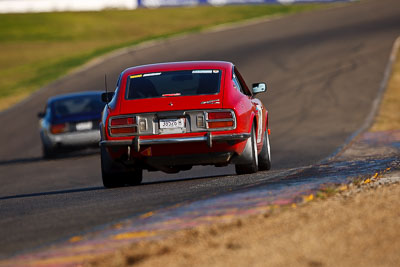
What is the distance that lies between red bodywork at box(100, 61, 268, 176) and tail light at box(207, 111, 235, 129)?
12 mm

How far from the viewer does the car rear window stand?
10875mm

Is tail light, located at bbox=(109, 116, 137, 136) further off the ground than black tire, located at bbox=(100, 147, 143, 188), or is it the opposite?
tail light, located at bbox=(109, 116, 137, 136)

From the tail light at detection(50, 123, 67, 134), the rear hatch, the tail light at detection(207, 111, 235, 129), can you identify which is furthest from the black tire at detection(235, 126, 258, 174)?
the tail light at detection(50, 123, 67, 134)

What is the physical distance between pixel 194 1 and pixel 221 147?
5038 cm

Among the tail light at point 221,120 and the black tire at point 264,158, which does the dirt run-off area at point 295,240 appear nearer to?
the tail light at point 221,120

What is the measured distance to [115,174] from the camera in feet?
36.6

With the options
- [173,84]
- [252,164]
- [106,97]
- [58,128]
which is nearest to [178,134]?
[173,84]

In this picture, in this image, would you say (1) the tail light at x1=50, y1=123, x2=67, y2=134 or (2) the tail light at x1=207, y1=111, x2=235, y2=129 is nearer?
(2) the tail light at x1=207, y1=111, x2=235, y2=129

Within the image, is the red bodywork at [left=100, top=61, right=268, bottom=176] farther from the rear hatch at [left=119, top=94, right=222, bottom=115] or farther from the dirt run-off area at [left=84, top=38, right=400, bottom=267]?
the dirt run-off area at [left=84, top=38, right=400, bottom=267]

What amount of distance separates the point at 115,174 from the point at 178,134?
3.98ft

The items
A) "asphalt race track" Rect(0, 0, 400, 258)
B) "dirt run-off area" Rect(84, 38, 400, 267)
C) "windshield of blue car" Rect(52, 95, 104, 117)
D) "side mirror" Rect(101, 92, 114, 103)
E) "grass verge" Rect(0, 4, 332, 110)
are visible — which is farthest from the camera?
"grass verge" Rect(0, 4, 332, 110)

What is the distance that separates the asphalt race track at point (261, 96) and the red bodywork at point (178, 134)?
0.35 meters

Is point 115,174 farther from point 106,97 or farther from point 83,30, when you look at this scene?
point 83,30

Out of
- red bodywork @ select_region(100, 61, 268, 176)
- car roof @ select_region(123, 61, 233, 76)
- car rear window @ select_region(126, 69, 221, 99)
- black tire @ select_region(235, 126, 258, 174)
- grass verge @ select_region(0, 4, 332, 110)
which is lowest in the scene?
grass verge @ select_region(0, 4, 332, 110)
